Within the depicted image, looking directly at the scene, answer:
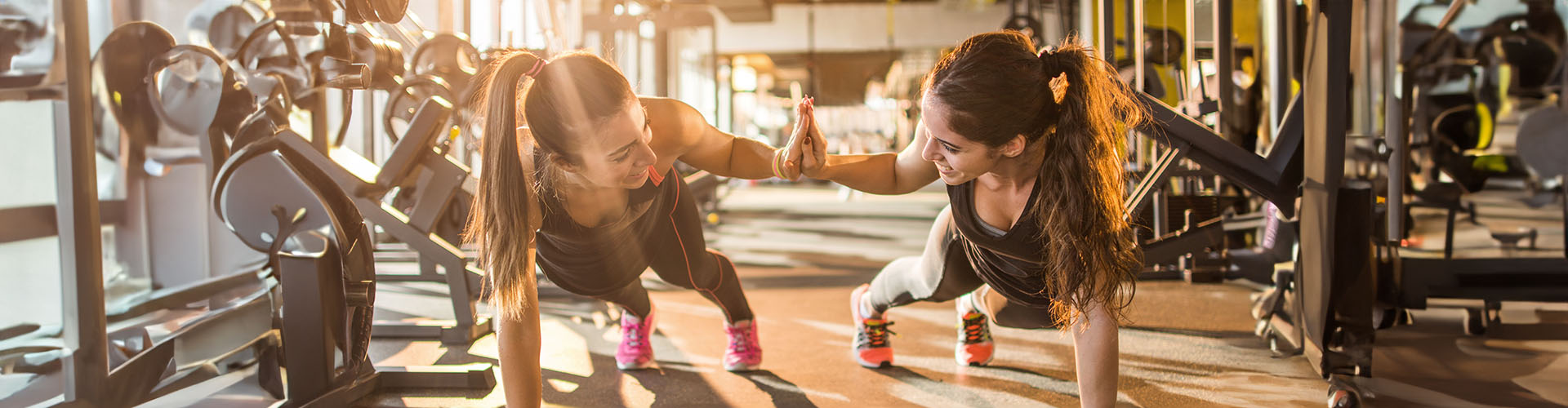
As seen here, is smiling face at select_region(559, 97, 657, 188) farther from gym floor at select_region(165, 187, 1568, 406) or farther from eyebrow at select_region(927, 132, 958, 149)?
gym floor at select_region(165, 187, 1568, 406)

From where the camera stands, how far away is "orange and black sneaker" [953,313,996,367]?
A: 6.87 ft

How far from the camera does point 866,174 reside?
148 cm

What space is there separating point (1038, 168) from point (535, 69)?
0.76m

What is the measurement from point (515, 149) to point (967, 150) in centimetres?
64

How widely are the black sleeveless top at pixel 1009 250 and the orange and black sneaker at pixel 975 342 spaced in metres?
0.50

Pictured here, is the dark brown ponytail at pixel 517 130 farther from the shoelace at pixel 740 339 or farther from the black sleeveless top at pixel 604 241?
the shoelace at pixel 740 339

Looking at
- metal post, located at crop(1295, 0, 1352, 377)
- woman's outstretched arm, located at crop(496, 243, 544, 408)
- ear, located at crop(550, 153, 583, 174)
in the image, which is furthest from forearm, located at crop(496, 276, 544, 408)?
metal post, located at crop(1295, 0, 1352, 377)

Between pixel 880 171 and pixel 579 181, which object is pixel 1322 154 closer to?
pixel 880 171

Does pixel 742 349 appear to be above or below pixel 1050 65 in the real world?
below

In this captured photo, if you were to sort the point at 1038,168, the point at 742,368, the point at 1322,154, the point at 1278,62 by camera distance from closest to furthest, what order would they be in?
the point at 1038,168
the point at 1322,154
the point at 742,368
the point at 1278,62

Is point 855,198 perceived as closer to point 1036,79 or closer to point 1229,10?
point 1229,10

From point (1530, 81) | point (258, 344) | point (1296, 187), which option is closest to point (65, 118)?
point (258, 344)

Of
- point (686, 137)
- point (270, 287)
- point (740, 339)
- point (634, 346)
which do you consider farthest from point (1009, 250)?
point (270, 287)

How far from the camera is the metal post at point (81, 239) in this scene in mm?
1603
